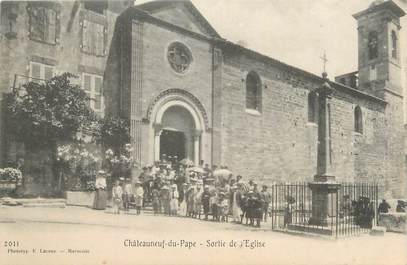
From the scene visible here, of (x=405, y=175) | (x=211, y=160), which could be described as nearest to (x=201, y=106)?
Result: (x=211, y=160)

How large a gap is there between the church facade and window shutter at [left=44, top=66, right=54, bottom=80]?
152 centimetres

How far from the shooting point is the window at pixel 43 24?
33.5 feet

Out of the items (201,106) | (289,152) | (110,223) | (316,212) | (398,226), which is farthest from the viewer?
(289,152)

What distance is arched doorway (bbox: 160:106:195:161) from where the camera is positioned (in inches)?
485

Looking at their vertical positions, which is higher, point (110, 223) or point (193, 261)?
point (110, 223)

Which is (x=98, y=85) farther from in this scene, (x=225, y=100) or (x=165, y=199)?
(x=225, y=100)

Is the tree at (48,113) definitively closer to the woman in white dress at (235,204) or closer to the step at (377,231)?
the woman in white dress at (235,204)

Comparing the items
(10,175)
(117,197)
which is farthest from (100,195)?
(10,175)

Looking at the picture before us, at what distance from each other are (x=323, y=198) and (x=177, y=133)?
5.46 m

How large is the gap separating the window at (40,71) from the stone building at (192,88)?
0.05 meters

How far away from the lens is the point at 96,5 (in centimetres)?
1144

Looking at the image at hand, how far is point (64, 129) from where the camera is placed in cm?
975

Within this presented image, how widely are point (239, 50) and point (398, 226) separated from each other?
25.0ft

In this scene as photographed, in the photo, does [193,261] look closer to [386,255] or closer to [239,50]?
[386,255]
